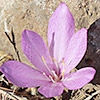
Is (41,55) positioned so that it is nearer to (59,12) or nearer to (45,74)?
(45,74)

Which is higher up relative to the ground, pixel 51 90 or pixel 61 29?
pixel 61 29

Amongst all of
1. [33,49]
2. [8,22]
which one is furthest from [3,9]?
[33,49]

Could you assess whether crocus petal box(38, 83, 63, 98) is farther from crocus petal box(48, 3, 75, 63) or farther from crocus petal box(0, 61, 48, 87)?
crocus petal box(48, 3, 75, 63)

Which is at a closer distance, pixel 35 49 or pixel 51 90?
pixel 51 90

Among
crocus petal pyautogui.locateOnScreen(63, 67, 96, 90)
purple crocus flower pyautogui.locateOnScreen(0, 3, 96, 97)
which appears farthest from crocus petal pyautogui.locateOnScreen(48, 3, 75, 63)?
crocus petal pyautogui.locateOnScreen(63, 67, 96, 90)

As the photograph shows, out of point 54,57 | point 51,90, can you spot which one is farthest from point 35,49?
point 51,90

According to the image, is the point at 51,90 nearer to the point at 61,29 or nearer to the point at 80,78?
the point at 80,78
